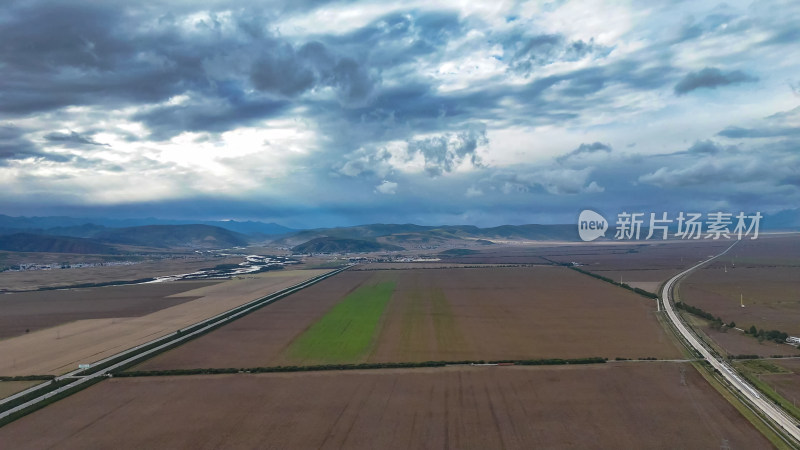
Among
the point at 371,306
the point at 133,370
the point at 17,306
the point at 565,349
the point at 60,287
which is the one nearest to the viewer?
the point at 133,370

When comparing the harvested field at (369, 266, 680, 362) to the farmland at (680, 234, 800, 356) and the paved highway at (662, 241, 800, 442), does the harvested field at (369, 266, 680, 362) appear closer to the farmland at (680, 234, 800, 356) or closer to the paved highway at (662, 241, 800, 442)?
the paved highway at (662, 241, 800, 442)

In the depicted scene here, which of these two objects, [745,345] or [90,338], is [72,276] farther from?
[745,345]

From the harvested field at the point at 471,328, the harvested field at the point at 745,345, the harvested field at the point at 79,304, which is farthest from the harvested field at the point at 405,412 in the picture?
the harvested field at the point at 79,304

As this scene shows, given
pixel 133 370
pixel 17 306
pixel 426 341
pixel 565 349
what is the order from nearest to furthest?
pixel 133 370 < pixel 565 349 < pixel 426 341 < pixel 17 306

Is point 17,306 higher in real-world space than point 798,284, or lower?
lower

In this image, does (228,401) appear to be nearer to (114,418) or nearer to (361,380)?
(114,418)

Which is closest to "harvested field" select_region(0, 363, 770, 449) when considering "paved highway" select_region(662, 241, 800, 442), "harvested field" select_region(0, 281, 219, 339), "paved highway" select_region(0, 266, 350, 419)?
"paved highway" select_region(662, 241, 800, 442)

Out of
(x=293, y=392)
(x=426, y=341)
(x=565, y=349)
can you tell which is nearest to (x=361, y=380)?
(x=293, y=392)

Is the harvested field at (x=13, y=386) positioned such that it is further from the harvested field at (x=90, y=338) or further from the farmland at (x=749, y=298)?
the farmland at (x=749, y=298)
